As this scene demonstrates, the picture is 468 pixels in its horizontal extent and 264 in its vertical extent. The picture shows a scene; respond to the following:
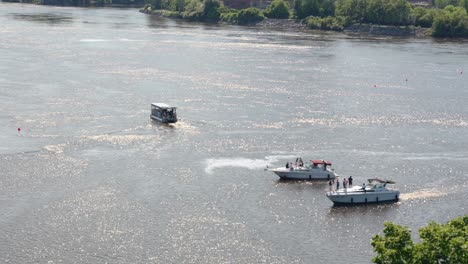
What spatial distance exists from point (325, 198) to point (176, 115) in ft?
93.4

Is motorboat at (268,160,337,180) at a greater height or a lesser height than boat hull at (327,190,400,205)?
greater

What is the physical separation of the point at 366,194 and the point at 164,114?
98.1 ft

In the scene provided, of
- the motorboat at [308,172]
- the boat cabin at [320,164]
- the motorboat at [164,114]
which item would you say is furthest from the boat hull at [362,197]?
the motorboat at [164,114]

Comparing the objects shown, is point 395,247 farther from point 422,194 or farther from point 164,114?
point 164,114

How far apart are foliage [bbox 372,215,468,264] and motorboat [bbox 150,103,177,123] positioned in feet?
166

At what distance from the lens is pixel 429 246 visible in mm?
35531

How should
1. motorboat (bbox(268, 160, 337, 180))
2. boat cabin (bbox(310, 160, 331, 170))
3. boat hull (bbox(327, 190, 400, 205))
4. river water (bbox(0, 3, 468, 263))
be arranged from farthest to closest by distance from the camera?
1. boat cabin (bbox(310, 160, 331, 170))
2. motorboat (bbox(268, 160, 337, 180))
3. boat hull (bbox(327, 190, 400, 205))
4. river water (bbox(0, 3, 468, 263))

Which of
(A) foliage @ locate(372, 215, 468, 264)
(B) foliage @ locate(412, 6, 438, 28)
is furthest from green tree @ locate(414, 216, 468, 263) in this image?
(B) foliage @ locate(412, 6, 438, 28)

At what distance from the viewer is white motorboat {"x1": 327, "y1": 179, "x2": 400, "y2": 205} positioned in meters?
62.2

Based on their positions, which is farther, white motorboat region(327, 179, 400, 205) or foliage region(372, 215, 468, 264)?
white motorboat region(327, 179, 400, 205)

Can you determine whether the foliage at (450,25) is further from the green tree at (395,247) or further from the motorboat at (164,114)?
the green tree at (395,247)

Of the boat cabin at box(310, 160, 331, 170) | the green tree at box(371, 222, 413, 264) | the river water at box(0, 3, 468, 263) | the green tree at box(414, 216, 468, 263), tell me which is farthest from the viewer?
the boat cabin at box(310, 160, 331, 170)

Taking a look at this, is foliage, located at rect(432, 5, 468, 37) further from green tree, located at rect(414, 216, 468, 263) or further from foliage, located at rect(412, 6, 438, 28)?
green tree, located at rect(414, 216, 468, 263)

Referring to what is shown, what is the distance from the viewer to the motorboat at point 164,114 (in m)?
85.6
